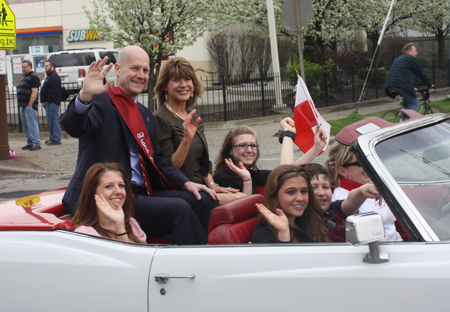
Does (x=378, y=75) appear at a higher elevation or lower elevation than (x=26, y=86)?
higher

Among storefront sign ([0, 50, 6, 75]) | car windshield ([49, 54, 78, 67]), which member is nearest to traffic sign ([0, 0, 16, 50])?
storefront sign ([0, 50, 6, 75])

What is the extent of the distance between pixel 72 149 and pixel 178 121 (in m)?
8.74

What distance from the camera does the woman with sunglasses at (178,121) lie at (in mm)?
3557

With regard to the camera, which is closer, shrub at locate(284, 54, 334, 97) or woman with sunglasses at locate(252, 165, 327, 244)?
woman with sunglasses at locate(252, 165, 327, 244)

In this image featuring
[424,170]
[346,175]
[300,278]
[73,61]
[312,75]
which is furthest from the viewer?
[73,61]

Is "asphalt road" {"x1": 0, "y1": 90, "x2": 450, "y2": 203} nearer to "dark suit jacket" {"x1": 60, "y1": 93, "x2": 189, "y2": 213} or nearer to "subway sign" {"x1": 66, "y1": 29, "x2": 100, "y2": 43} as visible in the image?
"dark suit jacket" {"x1": 60, "y1": 93, "x2": 189, "y2": 213}

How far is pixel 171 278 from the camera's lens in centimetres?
208

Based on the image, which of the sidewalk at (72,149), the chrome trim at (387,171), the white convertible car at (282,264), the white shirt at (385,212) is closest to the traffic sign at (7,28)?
the sidewalk at (72,149)

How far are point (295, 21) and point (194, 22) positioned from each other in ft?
20.0

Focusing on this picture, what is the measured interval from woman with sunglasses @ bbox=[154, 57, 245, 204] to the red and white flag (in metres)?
0.61

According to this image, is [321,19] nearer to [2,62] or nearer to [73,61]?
[73,61]

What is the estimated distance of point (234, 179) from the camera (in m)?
3.85

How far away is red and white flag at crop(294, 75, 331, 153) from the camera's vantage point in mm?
3586

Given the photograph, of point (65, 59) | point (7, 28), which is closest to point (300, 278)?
point (7, 28)
